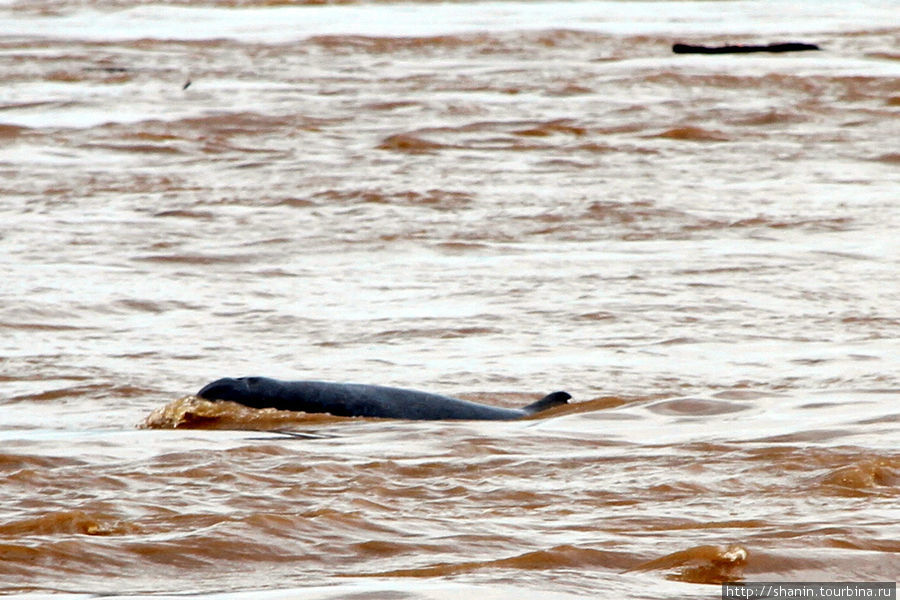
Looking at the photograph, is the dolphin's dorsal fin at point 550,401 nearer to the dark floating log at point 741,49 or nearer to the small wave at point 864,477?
the small wave at point 864,477

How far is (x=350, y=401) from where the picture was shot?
6.12 m

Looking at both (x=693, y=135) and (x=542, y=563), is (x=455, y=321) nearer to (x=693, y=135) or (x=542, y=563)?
(x=542, y=563)

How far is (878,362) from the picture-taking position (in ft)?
23.0

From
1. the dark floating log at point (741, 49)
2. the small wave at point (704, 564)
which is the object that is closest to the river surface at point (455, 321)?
the small wave at point (704, 564)

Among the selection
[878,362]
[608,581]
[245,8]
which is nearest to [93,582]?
[608,581]

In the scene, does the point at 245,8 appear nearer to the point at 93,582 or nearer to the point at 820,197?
the point at 820,197

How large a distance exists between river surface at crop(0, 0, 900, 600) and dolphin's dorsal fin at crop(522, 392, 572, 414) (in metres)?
0.09

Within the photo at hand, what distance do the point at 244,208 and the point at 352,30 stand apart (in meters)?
11.6

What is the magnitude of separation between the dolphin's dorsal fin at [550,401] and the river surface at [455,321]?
0.09 m

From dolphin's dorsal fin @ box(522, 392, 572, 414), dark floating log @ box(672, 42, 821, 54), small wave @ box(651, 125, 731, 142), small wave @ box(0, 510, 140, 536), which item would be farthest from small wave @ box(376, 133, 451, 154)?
small wave @ box(0, 510, 140, 536)

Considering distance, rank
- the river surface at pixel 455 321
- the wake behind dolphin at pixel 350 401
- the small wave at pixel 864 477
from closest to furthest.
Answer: the river surface at pixel 455 321 → the small wave at pixel 864 477 → the wake behind dolphin at pixel 350 401

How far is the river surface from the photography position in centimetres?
433

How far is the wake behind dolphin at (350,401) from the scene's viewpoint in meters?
6.06

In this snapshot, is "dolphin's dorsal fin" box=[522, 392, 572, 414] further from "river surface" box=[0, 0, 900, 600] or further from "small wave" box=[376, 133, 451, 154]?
"small wave" box=[376, 133, 451, 154]
